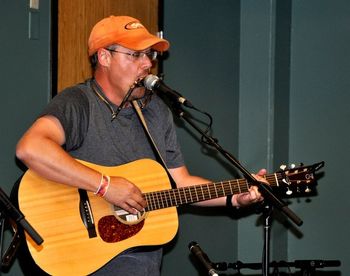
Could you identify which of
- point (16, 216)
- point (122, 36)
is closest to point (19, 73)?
point (122, 36)

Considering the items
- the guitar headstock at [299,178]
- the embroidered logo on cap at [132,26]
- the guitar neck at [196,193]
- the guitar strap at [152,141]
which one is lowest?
the guitar neck at [196,193]

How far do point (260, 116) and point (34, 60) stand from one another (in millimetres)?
1975

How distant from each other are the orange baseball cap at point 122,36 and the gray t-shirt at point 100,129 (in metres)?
0.20

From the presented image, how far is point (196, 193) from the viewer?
3578mm

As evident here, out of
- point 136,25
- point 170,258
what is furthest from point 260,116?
point 136,25

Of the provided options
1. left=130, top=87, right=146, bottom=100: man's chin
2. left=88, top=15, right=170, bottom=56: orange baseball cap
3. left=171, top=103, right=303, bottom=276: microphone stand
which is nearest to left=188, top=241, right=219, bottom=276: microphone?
left=171, top=103, right=303, bottom=276: microphone stand

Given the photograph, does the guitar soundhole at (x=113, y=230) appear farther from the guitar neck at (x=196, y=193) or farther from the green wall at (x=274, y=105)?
the green wall at (x=274, y=105)

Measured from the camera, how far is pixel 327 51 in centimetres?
532

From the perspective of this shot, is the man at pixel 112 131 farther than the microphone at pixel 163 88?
Yes

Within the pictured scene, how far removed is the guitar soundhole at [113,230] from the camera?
3301mm

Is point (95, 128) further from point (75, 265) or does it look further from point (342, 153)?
point (342, 153)

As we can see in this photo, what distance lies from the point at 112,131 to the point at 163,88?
0.42 m

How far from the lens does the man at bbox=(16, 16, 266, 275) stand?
319 centimetres

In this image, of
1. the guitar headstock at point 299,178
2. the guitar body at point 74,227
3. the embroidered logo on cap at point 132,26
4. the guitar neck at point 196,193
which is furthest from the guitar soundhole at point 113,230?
the embroidered logo on cap at point 132,26
